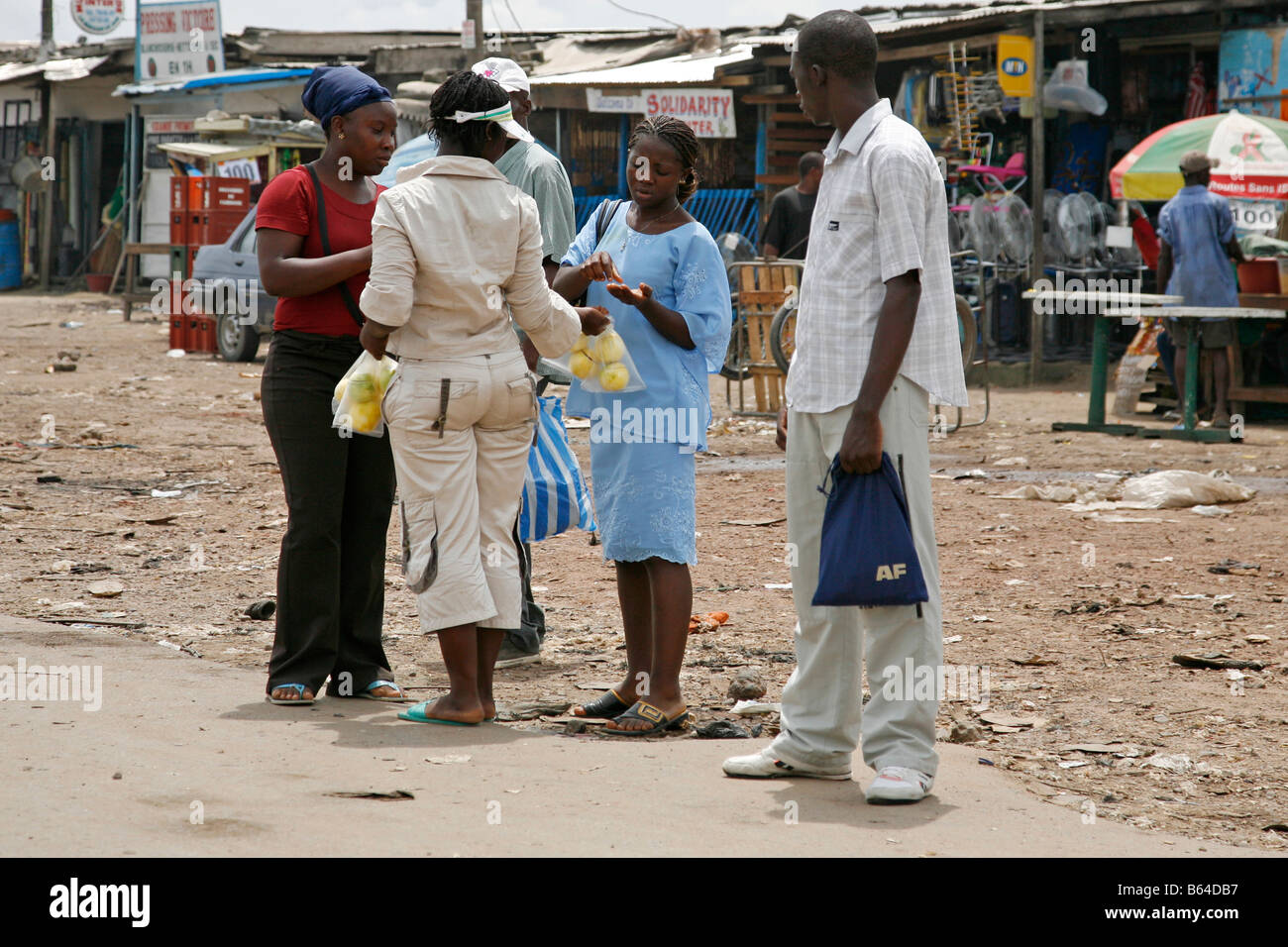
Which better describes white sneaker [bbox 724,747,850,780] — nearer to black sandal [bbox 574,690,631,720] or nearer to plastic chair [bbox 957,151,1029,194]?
black sandal [bbox 574,690,631,720]

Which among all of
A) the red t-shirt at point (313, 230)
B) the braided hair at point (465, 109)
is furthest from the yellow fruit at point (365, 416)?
the braided hair at point (465, 109)

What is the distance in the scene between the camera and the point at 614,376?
447 cm

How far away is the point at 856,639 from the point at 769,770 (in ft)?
1.43

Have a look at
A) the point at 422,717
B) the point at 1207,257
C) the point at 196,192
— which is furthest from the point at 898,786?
the point at 196,192

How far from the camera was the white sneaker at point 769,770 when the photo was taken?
4047 mm

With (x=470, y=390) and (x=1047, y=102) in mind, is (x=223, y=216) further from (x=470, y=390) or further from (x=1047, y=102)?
(x=470, y=390)

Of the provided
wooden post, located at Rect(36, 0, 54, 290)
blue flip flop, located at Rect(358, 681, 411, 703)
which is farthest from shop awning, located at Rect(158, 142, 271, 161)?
blue flip flop, located at Rect(358, 681, 411, 703)

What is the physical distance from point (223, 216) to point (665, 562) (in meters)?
15.1

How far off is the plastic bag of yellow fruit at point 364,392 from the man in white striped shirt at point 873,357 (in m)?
1.26

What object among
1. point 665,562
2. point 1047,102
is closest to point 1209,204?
point 1047,102

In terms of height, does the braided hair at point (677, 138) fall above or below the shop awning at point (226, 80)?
below

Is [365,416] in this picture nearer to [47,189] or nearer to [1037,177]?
[1037,177]

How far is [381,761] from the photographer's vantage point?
161 inches

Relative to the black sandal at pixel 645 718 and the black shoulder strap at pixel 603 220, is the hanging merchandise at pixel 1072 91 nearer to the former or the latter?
the black shoulder strap at pixel 603 220
